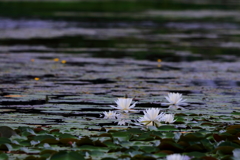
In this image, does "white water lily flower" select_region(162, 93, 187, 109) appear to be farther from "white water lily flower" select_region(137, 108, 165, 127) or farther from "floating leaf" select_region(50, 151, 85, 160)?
"floating leaf" select_region(50, 151, 85, 160)

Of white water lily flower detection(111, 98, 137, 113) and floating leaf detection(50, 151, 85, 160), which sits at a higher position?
white water lily flower detection(111, 98, 137, 113)

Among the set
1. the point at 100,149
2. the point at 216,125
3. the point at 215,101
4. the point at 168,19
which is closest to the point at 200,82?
the point at 215,101

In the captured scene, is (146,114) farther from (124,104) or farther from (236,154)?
(236,154)

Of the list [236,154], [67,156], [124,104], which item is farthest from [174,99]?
[67,156]

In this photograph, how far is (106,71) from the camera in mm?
8773

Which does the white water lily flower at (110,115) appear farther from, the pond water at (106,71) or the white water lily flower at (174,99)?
the white water lily flower at (174,99)

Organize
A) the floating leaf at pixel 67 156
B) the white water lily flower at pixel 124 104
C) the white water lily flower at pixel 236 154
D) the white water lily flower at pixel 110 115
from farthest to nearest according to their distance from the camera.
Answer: the white water lily flower at pixel 124 104, the white water lily flower at pixel 110 115, the white water lily flower at pixel 236 154, the floating leaf at pixel 67 156

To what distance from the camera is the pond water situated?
5324 millimetres

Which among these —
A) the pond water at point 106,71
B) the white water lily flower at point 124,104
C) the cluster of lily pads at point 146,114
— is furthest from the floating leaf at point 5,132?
the white water lily flower at point 124,104

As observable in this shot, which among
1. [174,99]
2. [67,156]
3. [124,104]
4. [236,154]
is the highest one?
[174,99]

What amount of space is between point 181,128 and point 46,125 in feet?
→ 3.70

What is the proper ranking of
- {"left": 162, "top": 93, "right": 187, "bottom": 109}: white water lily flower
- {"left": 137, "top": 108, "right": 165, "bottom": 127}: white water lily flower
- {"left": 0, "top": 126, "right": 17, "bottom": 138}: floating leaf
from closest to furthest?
{"left": 0, "top": 126, "right": 17, "bottom": 138}: floating leaf, {"left": 137, "top": 108, "right": 165, "bottom": 127}: white water lily flower, {"left": 162, "top": 93, "right": 187, "bottom": 109}: white water lily flower

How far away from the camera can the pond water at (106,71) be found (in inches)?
210

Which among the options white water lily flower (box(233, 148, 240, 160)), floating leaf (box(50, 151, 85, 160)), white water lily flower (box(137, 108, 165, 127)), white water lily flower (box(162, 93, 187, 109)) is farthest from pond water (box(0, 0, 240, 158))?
white water lily flower (box(233, 148, 240, 160))
